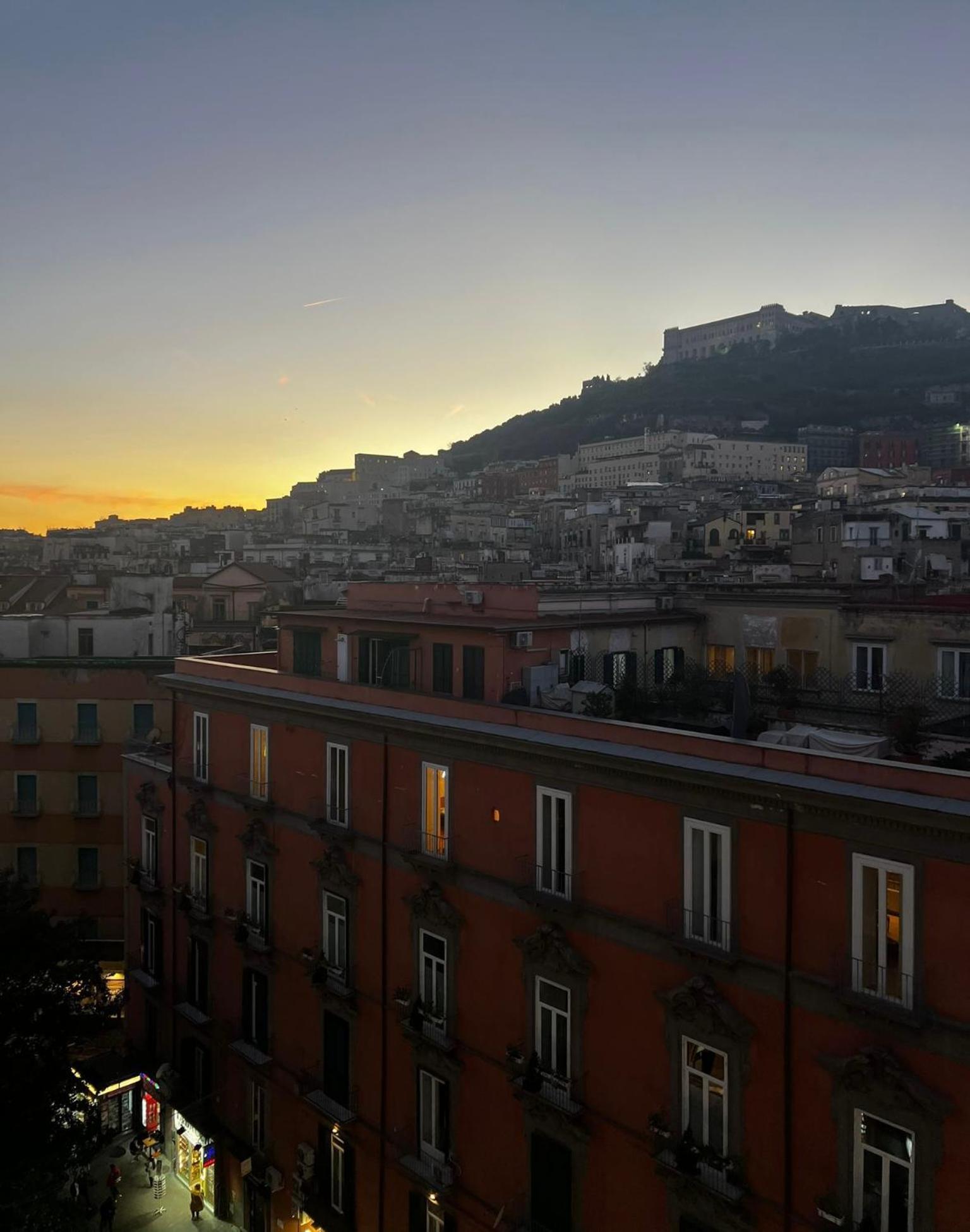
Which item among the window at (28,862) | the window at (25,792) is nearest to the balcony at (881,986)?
the window at (25,792)

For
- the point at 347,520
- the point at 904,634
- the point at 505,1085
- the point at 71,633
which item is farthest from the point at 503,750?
the point at 347,520

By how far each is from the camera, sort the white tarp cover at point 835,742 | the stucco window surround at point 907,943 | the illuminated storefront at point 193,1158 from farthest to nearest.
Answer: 1. the illuminated storefront at point 193,1158
2. the white tarp cover at point 835,742
3. the stucco window surround at point 907,943

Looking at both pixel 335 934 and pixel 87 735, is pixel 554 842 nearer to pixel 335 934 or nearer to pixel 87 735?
pixel 335 934

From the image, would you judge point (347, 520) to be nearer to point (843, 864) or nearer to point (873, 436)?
point (873, 436)

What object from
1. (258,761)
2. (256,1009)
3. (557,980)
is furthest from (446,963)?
(256,1009)

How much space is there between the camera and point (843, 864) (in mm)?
8375

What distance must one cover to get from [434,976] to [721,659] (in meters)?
7.15

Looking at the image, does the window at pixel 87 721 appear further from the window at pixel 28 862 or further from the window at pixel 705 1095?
the window at pixel 705 1095

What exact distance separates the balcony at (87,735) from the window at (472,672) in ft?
41.7

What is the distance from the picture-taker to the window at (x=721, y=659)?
51.9 feet

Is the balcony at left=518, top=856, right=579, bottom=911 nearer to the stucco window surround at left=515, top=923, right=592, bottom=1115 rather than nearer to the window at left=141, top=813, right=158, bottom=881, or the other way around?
the stucco window surround at left=515, top=923, right=592, bottom=1115

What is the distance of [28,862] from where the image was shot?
22938 mm

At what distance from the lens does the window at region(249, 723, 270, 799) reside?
15625 mm

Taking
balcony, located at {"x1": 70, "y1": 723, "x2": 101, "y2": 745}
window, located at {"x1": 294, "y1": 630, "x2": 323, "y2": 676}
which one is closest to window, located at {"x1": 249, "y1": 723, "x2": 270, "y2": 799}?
window, located at {"x1": 294, "y1": 630, "x2": 323, "y2": 676}
